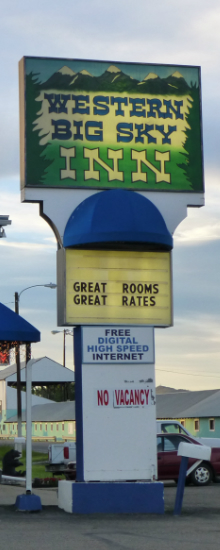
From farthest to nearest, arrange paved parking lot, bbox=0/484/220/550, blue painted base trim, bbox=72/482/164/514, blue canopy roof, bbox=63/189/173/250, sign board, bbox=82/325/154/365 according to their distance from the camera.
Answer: sign board, bbox=82/325/154/365
blue canopy roof, bbox=63/189/173/250
blue painted base trim, bbox=72/482/164/514
paved parking lot, bbox=0/484/220/550

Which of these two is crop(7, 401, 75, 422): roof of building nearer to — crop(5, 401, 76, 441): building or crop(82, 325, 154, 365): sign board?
crop(5, 401, 76, 441): building

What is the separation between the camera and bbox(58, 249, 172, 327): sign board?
13.7m

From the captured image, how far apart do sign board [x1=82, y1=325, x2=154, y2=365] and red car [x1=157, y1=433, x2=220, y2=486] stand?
7.99 meters

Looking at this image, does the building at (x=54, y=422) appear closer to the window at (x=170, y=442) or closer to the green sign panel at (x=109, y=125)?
the window at (x=170, y=442)

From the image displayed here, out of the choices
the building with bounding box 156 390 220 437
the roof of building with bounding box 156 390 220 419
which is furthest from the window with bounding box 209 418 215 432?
the roof of building with bounding box 156 390 220 419

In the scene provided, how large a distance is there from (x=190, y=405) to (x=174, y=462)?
1180 inches

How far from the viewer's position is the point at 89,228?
1334 cm

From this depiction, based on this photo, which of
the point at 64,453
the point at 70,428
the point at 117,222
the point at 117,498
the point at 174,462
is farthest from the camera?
the point at 70,428

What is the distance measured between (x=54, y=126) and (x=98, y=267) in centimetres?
269

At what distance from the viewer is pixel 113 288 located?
551 inches

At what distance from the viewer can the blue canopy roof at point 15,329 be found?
13.3 meters

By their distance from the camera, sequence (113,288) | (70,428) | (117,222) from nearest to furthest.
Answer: (117,222) → (113,288) → (70,428)

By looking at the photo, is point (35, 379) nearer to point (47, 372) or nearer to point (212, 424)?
point (47, 372)

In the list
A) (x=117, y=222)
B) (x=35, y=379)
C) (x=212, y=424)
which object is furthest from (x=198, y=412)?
(x=35, y=379)
